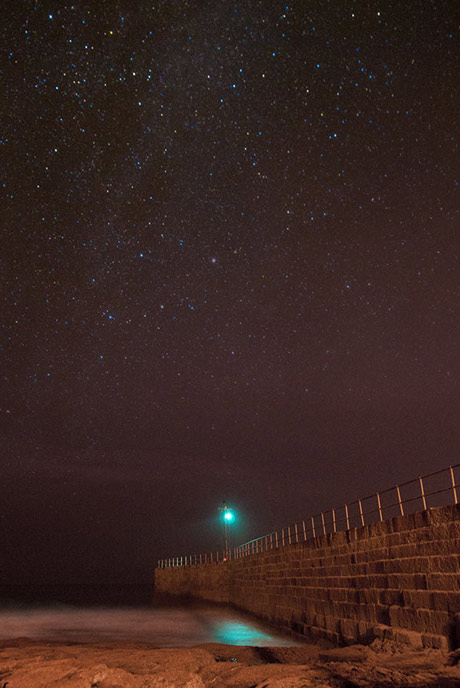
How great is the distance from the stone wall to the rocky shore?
587mm

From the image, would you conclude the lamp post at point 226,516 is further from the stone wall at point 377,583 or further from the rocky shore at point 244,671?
the rocky shore at point 244,671

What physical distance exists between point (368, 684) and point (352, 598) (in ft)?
17.1

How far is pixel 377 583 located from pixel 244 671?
3.53 meters

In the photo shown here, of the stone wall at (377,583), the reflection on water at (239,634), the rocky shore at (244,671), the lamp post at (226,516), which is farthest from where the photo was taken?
the lamp post at (226,516)

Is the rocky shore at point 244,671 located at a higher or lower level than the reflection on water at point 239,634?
higher

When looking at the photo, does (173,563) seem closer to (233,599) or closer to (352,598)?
(233,599)

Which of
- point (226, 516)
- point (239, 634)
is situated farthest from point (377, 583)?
point (226, 516)

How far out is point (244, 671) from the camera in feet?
22.0

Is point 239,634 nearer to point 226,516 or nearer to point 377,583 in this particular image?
point 377,583

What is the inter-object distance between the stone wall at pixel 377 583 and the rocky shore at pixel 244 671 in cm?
59

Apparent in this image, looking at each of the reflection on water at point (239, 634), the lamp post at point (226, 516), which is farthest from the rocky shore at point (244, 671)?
the lamp post at point (226, 516)

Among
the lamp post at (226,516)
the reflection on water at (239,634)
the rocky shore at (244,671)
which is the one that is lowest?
the reflection on water at (239,634)

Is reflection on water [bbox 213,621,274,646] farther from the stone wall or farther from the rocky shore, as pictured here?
the rocky shore

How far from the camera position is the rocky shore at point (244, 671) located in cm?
560
